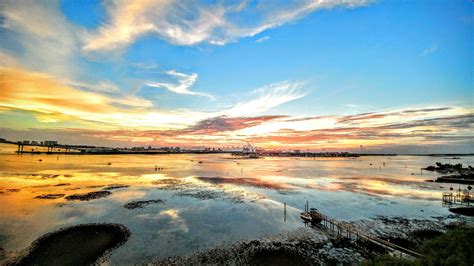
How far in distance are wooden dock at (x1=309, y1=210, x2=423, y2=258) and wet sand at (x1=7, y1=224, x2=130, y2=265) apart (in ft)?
87.8

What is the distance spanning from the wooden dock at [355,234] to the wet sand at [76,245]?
26773mm

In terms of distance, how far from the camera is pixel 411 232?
103 ft

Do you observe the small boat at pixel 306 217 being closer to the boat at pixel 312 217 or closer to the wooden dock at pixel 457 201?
the boat at pixel 312 217

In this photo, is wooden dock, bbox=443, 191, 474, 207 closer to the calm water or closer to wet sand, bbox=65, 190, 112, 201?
the calm water

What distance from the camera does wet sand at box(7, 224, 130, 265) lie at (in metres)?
22.4

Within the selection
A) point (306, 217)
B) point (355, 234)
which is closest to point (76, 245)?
point (306, 217)

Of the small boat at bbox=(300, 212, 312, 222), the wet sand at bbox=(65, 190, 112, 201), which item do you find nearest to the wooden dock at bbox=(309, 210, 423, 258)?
the small boat at bbox=(300, 212, 312, 222)

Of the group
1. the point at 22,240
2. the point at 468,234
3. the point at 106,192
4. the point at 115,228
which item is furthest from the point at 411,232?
the point at 106,192

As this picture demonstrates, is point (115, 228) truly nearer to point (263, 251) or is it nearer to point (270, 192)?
point (263, 251)

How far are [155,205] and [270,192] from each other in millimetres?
28745

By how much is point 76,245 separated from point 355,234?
32.4 meters

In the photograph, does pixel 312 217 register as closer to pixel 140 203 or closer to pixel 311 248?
pixel 311 248

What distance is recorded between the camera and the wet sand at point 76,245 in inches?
882

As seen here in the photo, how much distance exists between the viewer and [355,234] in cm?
3003
